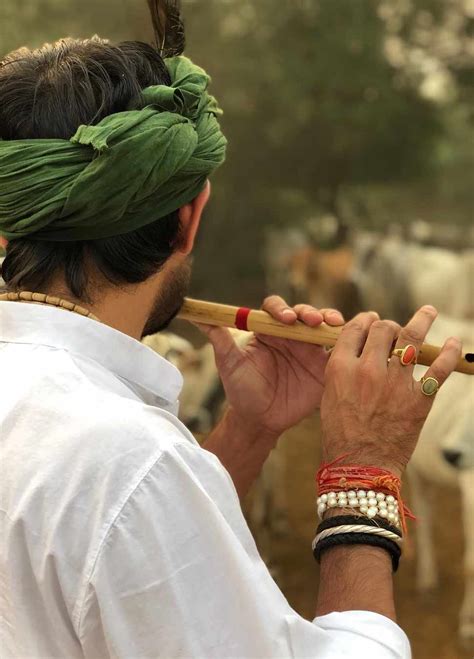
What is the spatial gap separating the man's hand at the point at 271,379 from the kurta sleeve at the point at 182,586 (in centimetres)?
45

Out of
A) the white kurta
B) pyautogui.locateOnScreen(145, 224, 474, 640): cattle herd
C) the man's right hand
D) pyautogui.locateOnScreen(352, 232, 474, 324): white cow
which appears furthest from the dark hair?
pyautogui.locateOnScreen(352, 232, 474, 324): white cow

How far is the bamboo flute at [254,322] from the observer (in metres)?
1.02

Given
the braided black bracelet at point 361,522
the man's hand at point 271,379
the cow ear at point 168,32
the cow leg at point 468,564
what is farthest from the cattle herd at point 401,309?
the braided black bracelet at point 361,522

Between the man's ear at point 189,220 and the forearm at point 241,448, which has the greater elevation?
the man's ear at point 189,220

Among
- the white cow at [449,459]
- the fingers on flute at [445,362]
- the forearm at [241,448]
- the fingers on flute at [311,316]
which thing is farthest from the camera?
the white cow at [449,459]

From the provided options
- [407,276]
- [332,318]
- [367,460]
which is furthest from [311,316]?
[407,276]

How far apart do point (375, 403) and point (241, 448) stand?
342mm

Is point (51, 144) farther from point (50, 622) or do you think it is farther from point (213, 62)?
point (213, 62)

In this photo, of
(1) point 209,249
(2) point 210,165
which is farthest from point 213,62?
(2) point 210,165

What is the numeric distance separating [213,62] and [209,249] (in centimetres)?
63

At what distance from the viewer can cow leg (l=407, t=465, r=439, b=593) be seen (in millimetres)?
2420

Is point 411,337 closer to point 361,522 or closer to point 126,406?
point 361,522

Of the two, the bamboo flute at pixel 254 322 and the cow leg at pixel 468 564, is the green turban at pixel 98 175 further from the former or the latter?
the cow leg at pixel 468 564

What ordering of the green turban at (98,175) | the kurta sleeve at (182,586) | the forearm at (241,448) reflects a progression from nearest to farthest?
the kurta sleeve at (182,586) → the green turban at (98,175) → the forearm at (241,448)
